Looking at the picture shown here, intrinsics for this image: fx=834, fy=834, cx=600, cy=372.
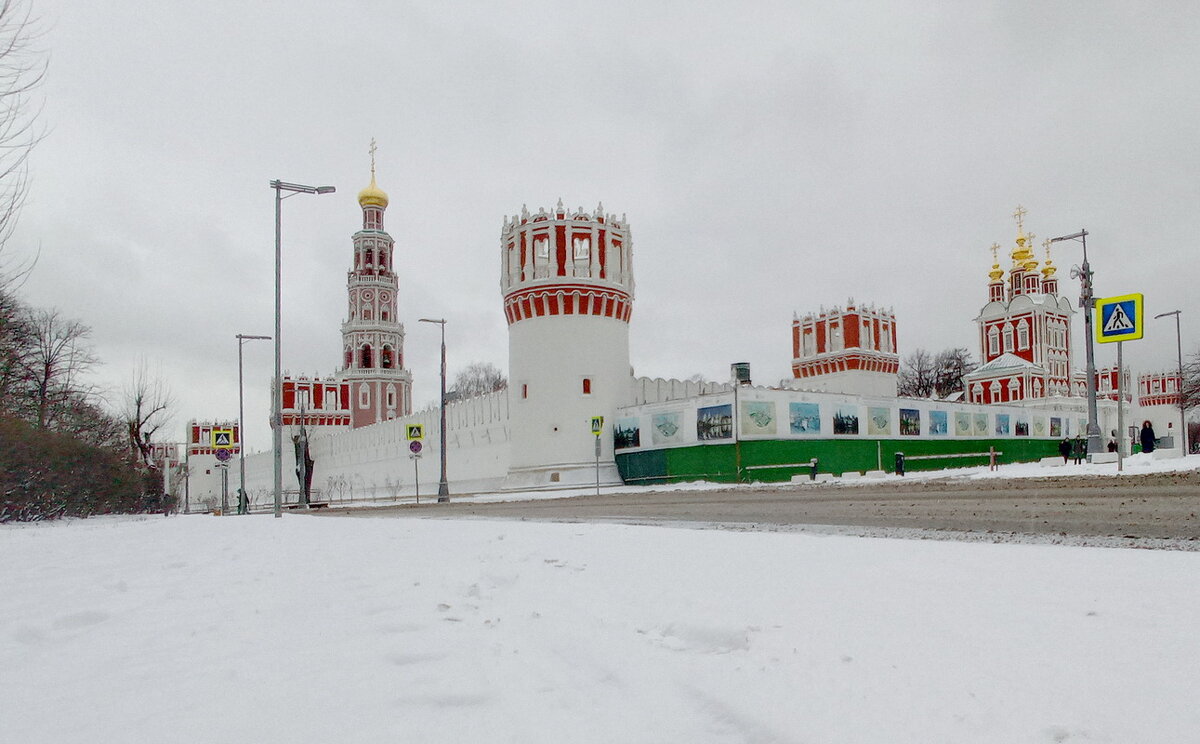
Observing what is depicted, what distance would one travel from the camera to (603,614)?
4523 millimetres

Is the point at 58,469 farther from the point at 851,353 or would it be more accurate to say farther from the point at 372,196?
the point at 372,196

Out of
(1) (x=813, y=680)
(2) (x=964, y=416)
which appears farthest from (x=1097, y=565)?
(2) (x=964, y=416)

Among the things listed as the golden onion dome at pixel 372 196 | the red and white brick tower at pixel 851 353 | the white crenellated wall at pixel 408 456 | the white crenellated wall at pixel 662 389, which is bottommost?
the white crenellated wall at pixel 408 456

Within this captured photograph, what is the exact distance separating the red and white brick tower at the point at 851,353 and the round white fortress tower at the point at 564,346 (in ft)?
75.1

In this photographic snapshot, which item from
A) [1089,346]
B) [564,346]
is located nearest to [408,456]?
[564,346]

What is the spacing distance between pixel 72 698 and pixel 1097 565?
18.0 ft

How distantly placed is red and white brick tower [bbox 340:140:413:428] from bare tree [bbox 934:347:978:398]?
189 feet

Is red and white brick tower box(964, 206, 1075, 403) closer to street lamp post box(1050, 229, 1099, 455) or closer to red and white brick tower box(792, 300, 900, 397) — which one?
red and white brick tower box(792, 300, 900, 397)

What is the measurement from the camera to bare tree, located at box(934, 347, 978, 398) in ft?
304

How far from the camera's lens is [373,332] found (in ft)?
248

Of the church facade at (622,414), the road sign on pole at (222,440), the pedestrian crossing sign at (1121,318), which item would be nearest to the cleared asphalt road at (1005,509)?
→ the pedestrian crossing sign at (1121,318)

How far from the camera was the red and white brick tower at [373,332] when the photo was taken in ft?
245

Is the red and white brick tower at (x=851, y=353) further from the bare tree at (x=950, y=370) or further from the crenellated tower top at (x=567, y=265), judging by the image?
the bare tree at (x=950, y=370)

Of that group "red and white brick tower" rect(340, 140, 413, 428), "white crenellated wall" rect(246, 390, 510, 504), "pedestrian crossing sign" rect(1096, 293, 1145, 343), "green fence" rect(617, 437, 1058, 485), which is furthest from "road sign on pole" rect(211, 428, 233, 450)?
"red and white brick tower" rect(340, 140, 413, 428)
